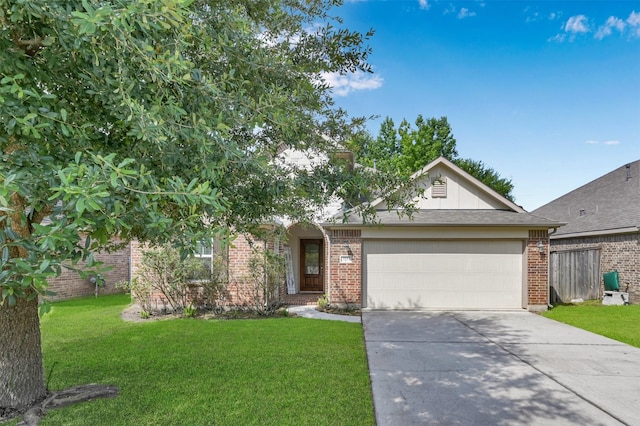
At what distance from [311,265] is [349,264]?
5168mm

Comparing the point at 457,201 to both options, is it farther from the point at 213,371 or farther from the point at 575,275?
the point at 213,371

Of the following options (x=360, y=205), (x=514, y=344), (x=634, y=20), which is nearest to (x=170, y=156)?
(x=360, y=205)

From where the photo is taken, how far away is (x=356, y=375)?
5406mm

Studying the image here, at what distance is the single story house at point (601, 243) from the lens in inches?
512

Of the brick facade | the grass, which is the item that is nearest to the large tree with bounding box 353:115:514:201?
the grass

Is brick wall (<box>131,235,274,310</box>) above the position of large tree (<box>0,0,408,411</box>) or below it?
below

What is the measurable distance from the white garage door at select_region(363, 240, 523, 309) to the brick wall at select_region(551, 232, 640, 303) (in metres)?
5.10

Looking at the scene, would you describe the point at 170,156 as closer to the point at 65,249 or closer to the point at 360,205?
the point at 65,249

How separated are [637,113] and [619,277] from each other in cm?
588

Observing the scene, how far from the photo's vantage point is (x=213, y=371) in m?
5.60

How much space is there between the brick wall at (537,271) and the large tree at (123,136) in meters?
8.36

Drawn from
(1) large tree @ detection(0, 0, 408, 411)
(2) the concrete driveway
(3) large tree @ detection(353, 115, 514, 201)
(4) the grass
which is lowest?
(4) the grass

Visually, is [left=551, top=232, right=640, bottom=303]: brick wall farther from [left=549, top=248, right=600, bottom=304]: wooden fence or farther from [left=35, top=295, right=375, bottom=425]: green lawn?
[left=35, top=295, right=375, bottom=425]: green lawn

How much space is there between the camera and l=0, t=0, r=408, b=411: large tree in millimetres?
2033
